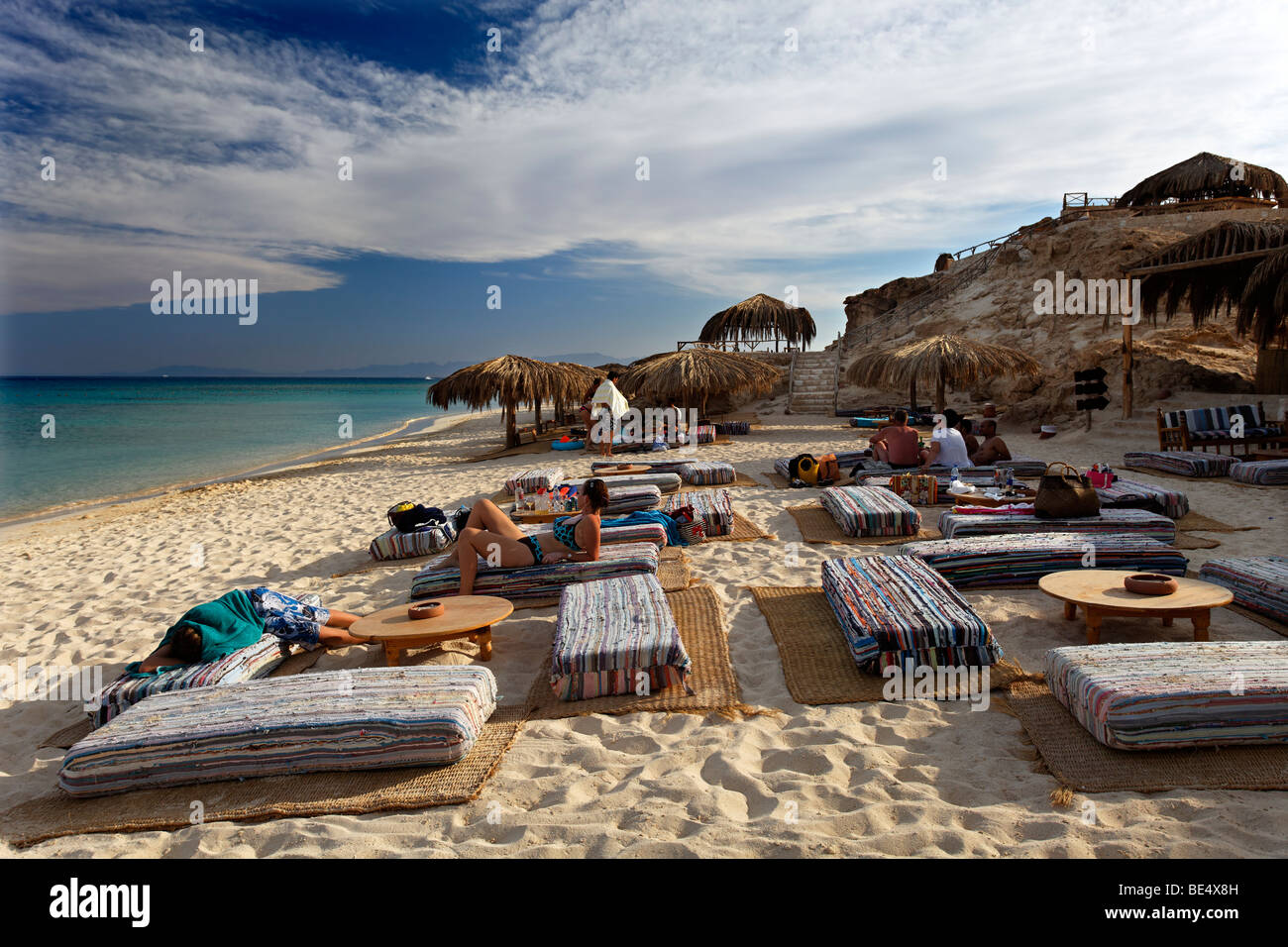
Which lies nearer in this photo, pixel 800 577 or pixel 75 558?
pixel 800 577

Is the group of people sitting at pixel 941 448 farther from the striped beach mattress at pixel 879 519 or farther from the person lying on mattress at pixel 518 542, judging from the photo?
the person lying on mattress at pixel 518 542

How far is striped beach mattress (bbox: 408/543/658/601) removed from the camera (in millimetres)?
5129

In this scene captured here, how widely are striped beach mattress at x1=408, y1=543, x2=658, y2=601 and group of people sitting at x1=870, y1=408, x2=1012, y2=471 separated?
5345mm

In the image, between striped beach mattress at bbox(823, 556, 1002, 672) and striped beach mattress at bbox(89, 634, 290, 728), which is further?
striped beach mattress at bbox(823, 556, 1002, 672)

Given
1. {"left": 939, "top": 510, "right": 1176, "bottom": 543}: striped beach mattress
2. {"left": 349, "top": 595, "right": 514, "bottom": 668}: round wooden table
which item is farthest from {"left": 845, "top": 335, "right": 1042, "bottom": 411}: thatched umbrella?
{"left": 349, "top": 595, "right": 514, "bottom": 668}: round wooden table

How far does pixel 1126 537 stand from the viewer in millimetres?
5184

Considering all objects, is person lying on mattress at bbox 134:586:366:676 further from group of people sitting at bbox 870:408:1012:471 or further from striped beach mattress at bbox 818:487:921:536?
group of people sitting at bbox 870:408:1012:471

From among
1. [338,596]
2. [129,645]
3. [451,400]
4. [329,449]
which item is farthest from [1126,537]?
[329,449]

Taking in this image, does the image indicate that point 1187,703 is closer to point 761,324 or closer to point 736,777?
point 736,777

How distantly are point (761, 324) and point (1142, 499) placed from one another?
20.3 metres

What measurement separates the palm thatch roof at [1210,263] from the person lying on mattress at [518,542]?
13.1 metres

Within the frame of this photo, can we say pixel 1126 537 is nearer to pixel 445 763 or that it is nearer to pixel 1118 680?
pixel 1118 680
